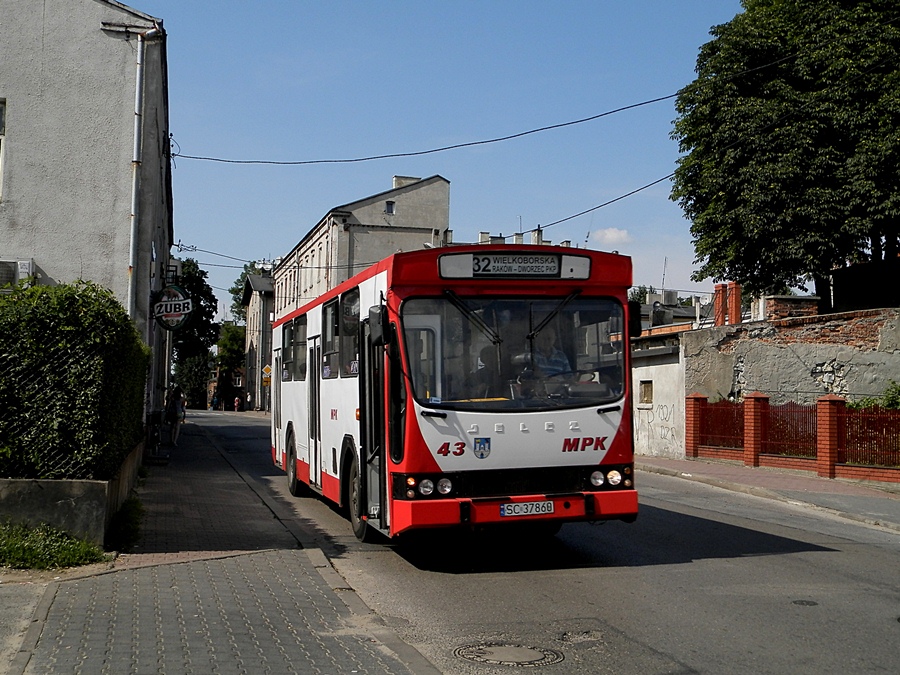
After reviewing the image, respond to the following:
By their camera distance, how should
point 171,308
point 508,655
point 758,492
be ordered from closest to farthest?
point 508,655
point 758,492
point 171,308

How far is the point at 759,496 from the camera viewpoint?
18.1 meters

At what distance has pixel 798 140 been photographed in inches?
1230

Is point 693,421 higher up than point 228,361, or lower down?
lower down

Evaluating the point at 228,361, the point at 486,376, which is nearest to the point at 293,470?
the point at 486,376

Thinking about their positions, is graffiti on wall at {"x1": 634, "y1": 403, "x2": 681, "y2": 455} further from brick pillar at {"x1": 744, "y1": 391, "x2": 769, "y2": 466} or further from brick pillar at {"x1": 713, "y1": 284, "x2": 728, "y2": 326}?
brick pillar at {"x1": 713, "y1": 284, "x2": 728, "y2": 326}

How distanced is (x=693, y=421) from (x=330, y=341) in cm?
1640

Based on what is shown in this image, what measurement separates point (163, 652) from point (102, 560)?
309 cm

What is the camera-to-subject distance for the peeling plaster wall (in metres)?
23.5

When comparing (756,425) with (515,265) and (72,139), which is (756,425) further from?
(72,139)

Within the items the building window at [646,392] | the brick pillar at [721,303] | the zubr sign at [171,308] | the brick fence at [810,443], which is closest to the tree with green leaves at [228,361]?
the brick pillar at [721,303]

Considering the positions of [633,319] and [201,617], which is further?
[633,319]

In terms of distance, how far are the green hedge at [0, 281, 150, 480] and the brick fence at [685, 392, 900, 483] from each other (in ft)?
51.3

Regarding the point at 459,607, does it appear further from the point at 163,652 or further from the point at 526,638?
the point at 163,652

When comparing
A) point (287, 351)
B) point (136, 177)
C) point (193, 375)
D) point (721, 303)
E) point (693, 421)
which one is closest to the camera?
point (287, 351)
